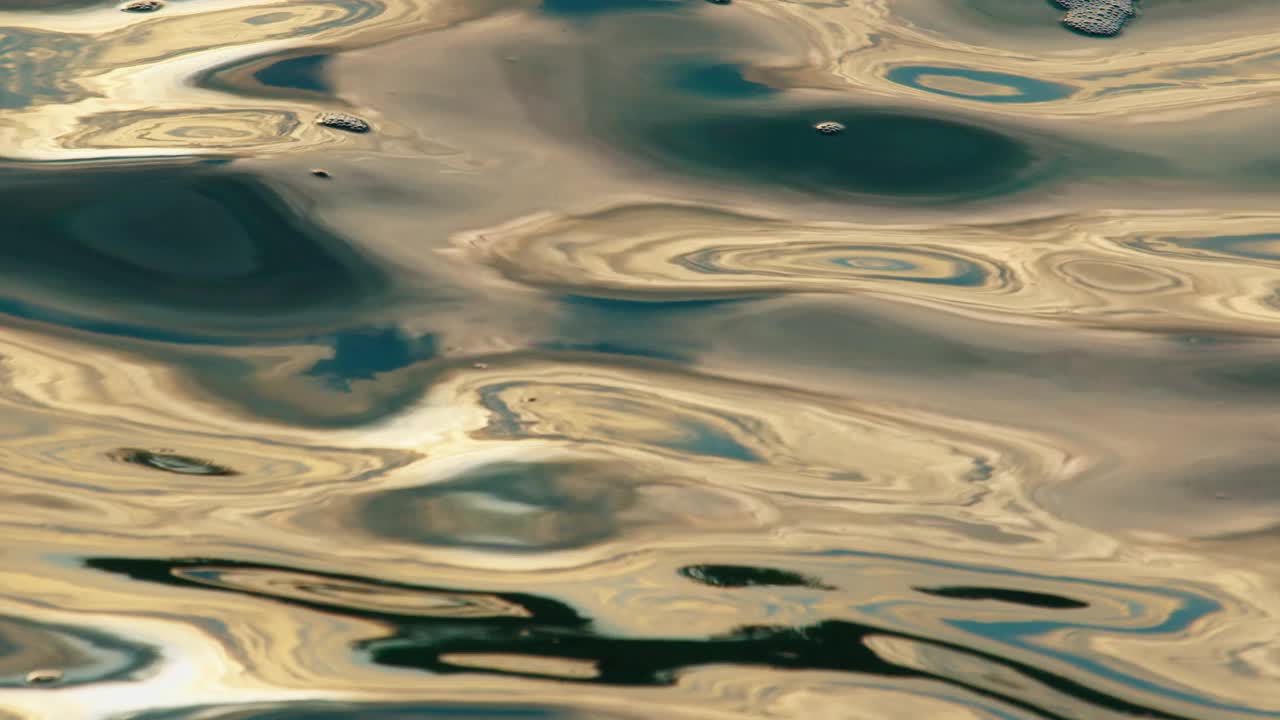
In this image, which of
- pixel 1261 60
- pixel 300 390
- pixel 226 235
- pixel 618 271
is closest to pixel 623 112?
pixel 618 271

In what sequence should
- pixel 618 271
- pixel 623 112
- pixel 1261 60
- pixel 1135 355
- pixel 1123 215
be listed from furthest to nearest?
1. pixel 1261 60
2. pixel 623 112
3. pixel 1123 215
4. pixel 618 271
5. pixel 1135 355

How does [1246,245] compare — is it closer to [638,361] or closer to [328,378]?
[638,361]

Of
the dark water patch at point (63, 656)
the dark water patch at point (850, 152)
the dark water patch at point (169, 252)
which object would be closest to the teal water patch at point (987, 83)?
the dark water patch at point (850, 152)

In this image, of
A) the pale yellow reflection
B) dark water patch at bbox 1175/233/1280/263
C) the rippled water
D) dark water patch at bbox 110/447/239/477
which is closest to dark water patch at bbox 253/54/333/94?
the rippled water

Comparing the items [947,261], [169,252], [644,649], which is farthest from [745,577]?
[169,252]

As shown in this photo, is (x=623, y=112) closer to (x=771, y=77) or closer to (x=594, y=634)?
(x=771, y=77)

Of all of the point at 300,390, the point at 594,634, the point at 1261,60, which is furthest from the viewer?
the point at 1261,60
